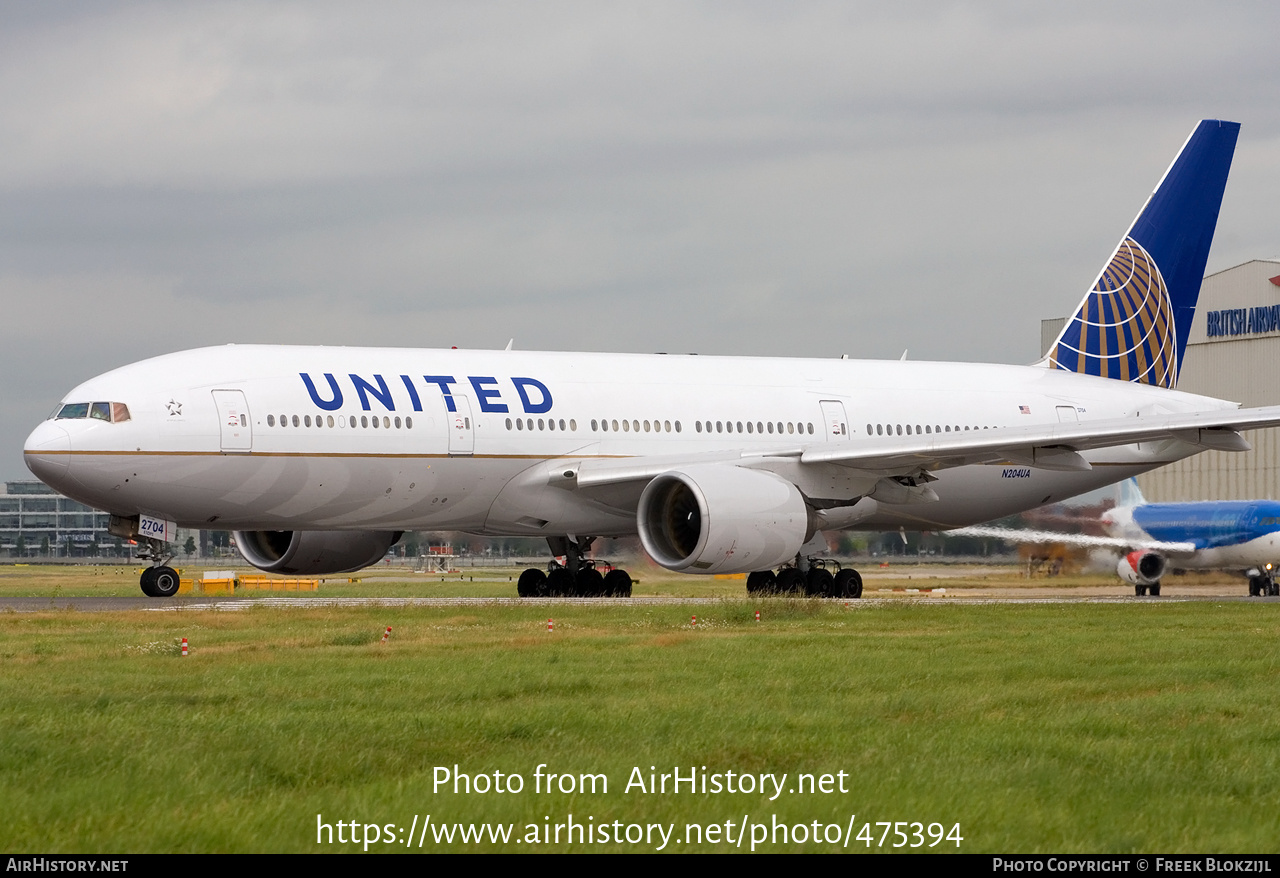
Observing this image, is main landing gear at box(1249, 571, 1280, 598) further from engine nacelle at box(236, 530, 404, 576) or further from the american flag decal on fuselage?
engine nacelle at box(236, 530, 404, 576)

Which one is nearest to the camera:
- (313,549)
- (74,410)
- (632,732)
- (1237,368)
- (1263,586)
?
(632,732)

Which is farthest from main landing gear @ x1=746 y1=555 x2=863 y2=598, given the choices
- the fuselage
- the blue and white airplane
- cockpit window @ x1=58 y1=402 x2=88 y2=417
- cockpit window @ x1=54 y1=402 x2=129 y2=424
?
cockpit window @ x1=58 y1=402 x2=88 y2=417

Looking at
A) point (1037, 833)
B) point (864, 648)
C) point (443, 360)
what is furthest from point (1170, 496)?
point (1037, 833)

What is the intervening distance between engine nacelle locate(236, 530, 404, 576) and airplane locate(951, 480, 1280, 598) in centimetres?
1469

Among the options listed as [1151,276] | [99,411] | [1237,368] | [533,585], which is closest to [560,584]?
[533,585]

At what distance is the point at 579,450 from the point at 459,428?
217 centimetres

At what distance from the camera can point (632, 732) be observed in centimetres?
986

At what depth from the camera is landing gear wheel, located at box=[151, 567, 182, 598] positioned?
25.1m

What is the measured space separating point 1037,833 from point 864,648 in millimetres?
8721

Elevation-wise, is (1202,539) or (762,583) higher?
(1202,539)

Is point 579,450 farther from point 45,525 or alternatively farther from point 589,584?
point 45,525

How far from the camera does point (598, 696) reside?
1180 centimetres

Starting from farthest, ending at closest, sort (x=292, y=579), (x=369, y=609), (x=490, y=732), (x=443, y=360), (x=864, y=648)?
(x=292, y=579), (x=443, y=360), (x=369, y=609), (x=864, y=648), (x=490, y=732)

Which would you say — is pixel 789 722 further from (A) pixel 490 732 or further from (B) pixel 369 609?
Result: (B) pixel 369 609
